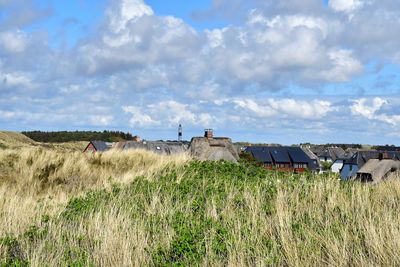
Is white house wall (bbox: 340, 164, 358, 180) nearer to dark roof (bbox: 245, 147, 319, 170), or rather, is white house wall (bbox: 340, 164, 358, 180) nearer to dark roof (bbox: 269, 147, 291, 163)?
dark roof (bbox: 245, 147, 319, 170)

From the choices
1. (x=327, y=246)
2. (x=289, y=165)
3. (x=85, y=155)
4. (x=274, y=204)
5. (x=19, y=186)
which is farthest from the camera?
(x=289, y=165)

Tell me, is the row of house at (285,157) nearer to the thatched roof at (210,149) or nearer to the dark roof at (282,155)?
the dark roof at (282,155)

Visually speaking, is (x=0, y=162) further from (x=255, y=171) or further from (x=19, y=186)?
(x=255, y=171)

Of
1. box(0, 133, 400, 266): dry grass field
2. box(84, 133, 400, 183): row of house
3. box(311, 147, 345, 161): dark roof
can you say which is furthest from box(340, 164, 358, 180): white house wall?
box(0, 133, 400, 266): dry grass field

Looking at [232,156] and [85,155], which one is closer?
[85,155]

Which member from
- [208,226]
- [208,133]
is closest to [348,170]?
[208,133]

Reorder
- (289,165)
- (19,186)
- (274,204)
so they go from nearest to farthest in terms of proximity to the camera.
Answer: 1. (274,204)
2. (19,186)
3. (289,165)

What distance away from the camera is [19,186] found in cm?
1695

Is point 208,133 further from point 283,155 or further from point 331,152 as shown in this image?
point 331,152

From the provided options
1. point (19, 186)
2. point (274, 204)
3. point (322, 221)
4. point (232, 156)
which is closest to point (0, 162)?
point (19, 186)

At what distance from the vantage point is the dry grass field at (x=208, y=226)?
6.59m

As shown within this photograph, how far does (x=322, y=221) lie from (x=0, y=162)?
15646 mm

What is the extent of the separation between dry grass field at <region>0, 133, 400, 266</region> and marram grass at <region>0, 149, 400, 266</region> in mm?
19

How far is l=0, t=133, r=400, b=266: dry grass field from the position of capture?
6586 mm
